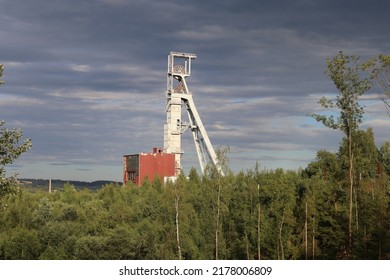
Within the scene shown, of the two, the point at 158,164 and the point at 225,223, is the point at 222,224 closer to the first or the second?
the point at 225,223

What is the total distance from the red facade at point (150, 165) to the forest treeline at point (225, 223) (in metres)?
9.52

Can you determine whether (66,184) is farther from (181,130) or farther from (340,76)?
(340,76)

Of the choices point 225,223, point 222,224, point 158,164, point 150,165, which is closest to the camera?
point 222,224

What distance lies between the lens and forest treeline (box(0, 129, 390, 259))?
37.5 m

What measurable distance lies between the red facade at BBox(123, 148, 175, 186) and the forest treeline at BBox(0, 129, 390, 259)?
31.2ft

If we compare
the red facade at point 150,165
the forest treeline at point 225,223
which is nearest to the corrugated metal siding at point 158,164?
the red facade at point 150,165

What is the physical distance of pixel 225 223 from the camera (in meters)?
47.0

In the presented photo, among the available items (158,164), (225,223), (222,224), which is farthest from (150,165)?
(222,224)

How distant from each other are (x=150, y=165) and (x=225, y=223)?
2223 centimetres

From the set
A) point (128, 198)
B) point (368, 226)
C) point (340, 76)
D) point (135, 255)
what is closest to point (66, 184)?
point (128, 198)

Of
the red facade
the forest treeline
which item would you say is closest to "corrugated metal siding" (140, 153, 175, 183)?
the red facade

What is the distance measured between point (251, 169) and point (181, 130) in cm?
1702

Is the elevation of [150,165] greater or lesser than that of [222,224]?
greater

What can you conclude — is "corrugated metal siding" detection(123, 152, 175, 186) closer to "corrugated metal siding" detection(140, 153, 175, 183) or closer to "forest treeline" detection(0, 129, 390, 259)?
"corrugated metal siding" detection(140, 153, 175, 183)
